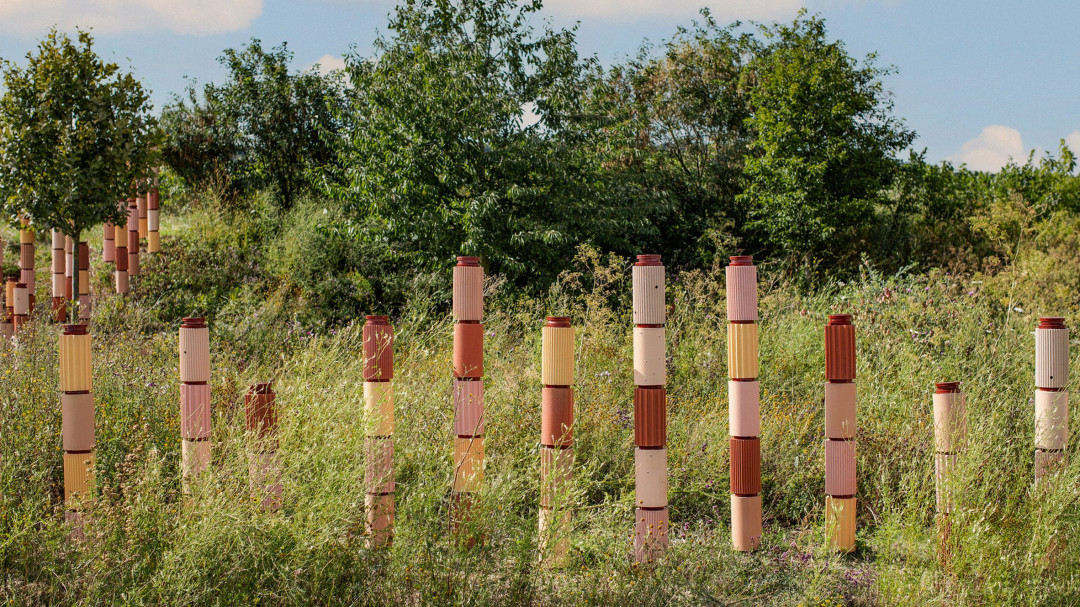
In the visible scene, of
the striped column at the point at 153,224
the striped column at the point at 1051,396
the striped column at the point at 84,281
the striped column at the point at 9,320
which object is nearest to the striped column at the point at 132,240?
the striped column at the point at 153,224

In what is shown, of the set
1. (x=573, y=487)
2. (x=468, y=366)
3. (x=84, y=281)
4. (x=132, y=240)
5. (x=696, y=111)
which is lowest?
(x=573, y=487)

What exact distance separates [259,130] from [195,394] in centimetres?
1417

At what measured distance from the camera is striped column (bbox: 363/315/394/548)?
3.69 metres

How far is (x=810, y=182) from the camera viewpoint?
1516 centimetres

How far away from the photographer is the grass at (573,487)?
10.3ft

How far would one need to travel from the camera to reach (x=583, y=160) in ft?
36.0

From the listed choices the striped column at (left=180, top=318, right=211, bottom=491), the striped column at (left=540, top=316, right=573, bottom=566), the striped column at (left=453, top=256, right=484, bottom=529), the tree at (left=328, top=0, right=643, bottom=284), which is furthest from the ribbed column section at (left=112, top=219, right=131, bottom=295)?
the striped column at (left=540, top=316, right=573, bottom=566)

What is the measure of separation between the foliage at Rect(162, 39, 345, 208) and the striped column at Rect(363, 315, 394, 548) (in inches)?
511

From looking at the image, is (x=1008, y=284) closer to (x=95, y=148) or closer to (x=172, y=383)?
(x=172, y=383)

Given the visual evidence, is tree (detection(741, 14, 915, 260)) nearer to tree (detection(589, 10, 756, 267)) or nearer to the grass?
tree (detection(589, 10, 756, 267))

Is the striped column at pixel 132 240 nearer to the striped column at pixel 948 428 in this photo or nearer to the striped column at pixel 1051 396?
the striped column at pixel 948 428

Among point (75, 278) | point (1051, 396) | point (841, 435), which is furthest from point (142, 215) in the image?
point (1051, 396)

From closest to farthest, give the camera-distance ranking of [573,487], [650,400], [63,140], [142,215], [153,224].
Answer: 1. [573,487]
2. [650,400]
3. [63,140]
4. [153,224]
5. [142,215]

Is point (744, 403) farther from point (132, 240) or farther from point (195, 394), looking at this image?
point (132, 240)
